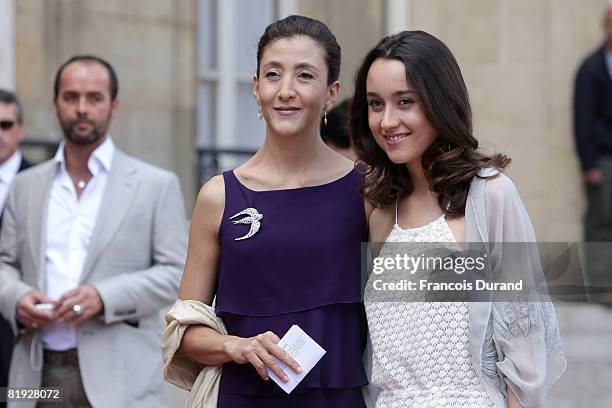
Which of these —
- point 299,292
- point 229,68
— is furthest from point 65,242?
point 229,68

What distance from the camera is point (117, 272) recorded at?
5660 mm

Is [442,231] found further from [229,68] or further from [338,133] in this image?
[229,68]

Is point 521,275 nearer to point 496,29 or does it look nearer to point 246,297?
point 246,297

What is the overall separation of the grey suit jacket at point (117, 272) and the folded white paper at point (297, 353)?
1866 millimetres

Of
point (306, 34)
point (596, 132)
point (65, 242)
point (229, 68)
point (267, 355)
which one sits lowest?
point (267, 355)

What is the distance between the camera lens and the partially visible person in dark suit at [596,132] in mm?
10523

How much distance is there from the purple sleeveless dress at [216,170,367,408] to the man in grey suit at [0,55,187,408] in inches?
64.1

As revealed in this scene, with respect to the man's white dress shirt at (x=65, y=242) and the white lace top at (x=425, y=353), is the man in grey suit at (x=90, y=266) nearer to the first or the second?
the man's white dress shirt at (x=65, y=242)

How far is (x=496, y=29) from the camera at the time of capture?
11.3 m

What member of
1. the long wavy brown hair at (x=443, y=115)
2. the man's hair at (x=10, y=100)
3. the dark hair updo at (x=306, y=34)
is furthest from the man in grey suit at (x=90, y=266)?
the long wavy brown hair at (x=443, y=115)

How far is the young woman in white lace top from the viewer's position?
12.0 feet

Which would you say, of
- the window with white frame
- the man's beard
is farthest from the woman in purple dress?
the window with white frame

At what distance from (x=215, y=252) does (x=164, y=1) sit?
19.3 feet

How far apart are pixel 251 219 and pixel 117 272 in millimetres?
1819
